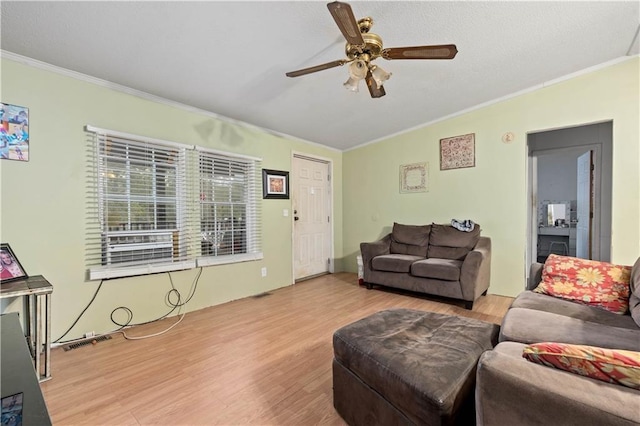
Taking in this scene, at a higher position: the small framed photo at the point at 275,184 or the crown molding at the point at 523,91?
the crown molding at the point at 523,91

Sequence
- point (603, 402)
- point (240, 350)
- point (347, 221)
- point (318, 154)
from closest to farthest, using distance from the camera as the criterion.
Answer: point (603, 402) → point (240, 350) → point (318, 154) → point (347, 221)

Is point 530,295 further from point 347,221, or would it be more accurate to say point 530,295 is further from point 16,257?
point 16,257

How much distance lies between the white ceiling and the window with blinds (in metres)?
0.64

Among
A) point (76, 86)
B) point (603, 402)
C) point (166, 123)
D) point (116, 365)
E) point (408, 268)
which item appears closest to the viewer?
point (603, 402)

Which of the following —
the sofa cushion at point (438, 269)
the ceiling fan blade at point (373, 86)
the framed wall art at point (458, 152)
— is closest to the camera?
the ceiling fan blade at point (373, 86)

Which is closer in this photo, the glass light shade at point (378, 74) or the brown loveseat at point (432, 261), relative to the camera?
the glass light shade at point (378, 74)

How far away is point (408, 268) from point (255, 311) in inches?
77.5

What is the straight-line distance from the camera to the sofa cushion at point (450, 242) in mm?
3646

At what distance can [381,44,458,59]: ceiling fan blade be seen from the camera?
1.73 metres

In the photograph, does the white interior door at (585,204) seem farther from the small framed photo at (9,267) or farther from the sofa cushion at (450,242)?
the small framed photo at (9,267)

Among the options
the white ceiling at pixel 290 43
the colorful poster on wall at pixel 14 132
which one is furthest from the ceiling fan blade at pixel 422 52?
the colorful poster on wall at pixel 14 132

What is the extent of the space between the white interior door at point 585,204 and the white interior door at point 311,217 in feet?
12.1

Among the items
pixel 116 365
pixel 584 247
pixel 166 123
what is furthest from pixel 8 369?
pixel 584 247

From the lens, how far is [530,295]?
2176mm
